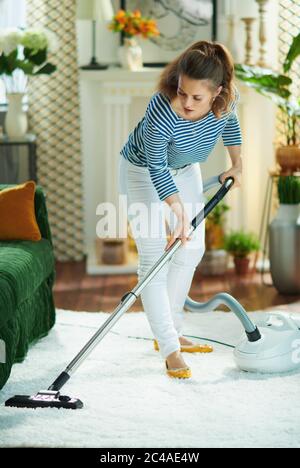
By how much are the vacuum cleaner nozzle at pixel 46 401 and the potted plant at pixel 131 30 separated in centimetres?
279

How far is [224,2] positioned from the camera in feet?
18.1

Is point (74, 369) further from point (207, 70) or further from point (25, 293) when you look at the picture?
point (207, 70)

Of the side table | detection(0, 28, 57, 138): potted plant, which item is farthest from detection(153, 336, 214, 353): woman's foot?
detection(0, 28, 57, 138): potted plant

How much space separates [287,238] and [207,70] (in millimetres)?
1921

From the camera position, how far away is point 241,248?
17.6 ft

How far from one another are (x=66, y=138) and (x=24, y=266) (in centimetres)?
234

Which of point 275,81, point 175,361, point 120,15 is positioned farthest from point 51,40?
point 175,361

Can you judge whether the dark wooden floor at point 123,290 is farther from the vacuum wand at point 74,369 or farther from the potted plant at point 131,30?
the vacuum wand at point 74,369

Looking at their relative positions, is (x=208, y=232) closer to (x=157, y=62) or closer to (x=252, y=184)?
(x=252, y=184)

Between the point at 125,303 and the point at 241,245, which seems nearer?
the point at 125,303

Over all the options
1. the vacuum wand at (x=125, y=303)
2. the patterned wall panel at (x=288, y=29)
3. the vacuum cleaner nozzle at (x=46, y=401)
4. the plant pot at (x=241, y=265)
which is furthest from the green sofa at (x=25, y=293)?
the patterned wall panel at (x=288, y=29)

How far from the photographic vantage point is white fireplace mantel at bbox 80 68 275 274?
5.46 metres
